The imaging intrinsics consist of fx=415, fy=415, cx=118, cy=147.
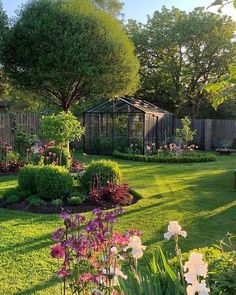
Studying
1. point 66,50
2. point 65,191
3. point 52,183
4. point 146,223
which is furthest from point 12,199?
point 66,50

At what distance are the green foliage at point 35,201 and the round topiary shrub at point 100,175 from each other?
1.03 metres

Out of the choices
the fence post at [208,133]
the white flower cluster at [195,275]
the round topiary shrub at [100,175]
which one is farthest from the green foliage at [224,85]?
the fence post at [208,133]

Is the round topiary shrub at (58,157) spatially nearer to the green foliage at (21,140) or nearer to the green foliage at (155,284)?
the green foliage at (21,140)

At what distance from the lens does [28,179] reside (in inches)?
318

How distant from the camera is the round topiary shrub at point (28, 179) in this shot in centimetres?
806

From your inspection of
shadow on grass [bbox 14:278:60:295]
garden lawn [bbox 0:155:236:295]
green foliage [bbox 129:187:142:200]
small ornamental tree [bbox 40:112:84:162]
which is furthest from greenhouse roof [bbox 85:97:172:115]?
shadow on grass [bbox 14:278:60:295]

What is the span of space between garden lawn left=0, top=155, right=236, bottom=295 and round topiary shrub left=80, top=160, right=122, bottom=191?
2.52 feet

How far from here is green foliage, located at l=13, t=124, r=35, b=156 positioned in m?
13.8

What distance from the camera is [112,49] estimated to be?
1802cm

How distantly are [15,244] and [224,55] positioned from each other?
23438 mm

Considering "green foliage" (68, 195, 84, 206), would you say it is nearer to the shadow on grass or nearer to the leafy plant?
the shadow on grass

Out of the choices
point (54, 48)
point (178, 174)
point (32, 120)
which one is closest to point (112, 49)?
point (54, 48)

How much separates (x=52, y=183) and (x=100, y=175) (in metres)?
0.99

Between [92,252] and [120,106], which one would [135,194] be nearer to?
[92,252]
